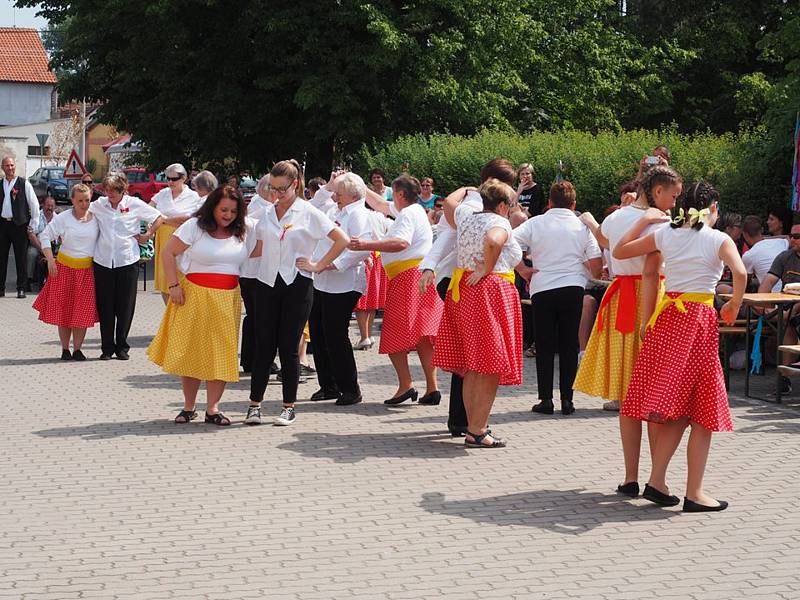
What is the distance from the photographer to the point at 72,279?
46.5 feet

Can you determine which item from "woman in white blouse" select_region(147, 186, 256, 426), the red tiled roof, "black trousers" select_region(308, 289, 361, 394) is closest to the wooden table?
"black trousers" select_region(308, 289, 361, 394)

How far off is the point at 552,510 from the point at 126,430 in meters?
3.73

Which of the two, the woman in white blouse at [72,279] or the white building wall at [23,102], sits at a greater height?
the white building wall at [23,102]

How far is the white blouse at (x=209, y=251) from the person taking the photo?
9.98 metres

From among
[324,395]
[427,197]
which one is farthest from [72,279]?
[427,197]

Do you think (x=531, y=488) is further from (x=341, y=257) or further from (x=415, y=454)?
(x=341, y=257)

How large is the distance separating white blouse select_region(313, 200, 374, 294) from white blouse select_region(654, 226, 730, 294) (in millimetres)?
3684

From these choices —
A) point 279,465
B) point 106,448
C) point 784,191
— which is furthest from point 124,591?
point 784,191

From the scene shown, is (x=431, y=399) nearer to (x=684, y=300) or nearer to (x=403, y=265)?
(x=403, y=265)

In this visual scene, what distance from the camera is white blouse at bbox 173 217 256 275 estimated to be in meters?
9.98

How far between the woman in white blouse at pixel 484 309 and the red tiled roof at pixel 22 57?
83.7 meters

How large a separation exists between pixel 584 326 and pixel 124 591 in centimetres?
804

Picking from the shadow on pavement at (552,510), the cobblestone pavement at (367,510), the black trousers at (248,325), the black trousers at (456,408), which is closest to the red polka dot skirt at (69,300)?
the black trousers at (248,325)

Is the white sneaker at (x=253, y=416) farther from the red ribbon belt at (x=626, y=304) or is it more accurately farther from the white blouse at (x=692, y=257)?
the white blouse at (x=692, y=257)
